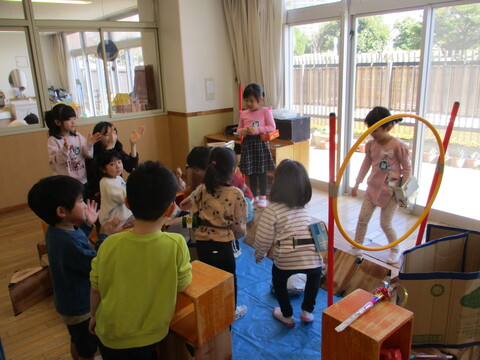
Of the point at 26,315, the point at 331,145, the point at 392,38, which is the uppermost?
the point at 392,38

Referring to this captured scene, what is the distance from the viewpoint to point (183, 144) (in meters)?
5.37

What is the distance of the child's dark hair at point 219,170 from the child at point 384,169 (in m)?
1.19

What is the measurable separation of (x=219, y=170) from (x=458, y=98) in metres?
2.57

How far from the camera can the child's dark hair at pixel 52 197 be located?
1.59 m

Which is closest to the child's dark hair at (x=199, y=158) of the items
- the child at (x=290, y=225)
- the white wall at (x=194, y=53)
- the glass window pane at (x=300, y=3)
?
the child at (x=290, y=225)

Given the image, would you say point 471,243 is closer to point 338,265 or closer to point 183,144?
point 338,265

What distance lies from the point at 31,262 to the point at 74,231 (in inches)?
78.1

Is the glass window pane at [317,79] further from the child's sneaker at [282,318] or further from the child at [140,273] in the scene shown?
the child at [140,273]

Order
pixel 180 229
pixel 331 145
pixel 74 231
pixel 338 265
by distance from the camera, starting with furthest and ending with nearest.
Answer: pixel 180 229
pixel 338 265
pixel 331 145
pixel 74 231

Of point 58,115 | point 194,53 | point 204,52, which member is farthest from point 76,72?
point 58,115

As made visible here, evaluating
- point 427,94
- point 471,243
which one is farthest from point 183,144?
point 471,243

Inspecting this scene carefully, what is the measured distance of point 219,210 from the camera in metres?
2.06

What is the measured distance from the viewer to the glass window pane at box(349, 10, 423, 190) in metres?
3.71

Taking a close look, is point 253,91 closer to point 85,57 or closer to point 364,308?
point 85,57
